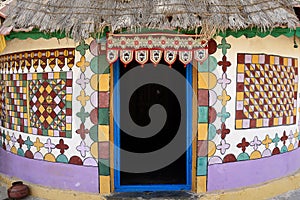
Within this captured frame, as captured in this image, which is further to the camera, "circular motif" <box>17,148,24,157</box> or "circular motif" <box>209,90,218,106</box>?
"circular motif" <box>17,148,24,157</box>

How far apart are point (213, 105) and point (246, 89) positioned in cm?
58

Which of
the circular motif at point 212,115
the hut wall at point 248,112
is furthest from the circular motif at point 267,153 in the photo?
the circular motif at point 212,115

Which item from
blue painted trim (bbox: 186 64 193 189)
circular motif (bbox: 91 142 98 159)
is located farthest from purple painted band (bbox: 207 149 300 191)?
circular motif (bbox: 91 142 98 159)

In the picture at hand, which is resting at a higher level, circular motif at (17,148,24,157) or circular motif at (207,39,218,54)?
circular motif at (207,39,218,54)

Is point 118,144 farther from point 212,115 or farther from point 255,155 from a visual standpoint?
point 255,155

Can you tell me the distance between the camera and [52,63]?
16.6ft

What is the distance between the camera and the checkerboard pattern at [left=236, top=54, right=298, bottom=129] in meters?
4.99

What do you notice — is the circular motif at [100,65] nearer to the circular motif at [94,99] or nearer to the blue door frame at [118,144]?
the blue door frame at [118,144]

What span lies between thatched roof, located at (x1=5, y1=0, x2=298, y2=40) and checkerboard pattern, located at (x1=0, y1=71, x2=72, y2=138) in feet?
2.61

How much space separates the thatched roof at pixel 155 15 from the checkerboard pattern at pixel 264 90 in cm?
65

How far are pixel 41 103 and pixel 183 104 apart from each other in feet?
6.97

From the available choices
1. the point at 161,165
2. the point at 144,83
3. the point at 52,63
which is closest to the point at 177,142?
the point at 161,165

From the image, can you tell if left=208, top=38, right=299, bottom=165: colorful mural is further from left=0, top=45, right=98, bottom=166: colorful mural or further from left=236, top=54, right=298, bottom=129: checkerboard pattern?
left=0, top=45, right=98, bottom=166: colorful mural

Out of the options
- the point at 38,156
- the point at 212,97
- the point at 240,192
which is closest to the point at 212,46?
the point at 212,97
